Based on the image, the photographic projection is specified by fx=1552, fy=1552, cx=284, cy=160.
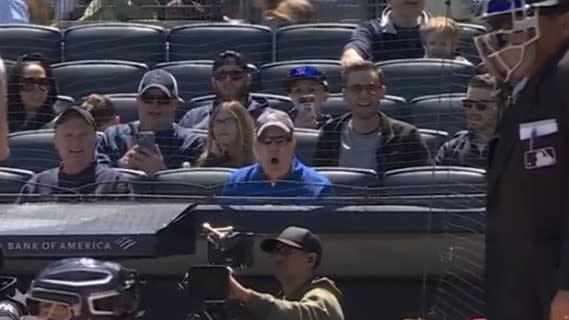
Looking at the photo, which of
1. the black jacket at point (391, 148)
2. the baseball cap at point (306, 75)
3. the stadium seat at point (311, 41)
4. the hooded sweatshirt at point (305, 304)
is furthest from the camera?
the stadium seat at point (311, 41)

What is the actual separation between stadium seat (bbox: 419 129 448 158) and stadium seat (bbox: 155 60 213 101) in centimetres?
145

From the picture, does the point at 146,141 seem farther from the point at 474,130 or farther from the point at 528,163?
the point at 528,163

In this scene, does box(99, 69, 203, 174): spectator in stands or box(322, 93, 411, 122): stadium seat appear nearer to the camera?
box(99, 69, 203, 174): spectator in stands

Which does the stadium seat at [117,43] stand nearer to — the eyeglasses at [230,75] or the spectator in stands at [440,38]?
the eyeglasses at [230,75]

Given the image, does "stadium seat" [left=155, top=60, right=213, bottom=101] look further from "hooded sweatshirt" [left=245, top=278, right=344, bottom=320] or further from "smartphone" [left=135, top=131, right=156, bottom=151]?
"hooded sweatshirt" [left=245, top=278, right=344, bottom=320]

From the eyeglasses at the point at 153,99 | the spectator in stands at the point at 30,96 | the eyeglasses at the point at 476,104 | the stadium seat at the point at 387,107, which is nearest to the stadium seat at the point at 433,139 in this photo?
the eyeglasses at the point at 476,104

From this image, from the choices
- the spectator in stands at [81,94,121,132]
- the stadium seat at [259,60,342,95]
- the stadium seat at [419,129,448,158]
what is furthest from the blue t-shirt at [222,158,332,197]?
the stadium seat at [259,60,342,95]

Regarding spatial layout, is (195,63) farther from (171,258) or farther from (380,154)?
(171,258)

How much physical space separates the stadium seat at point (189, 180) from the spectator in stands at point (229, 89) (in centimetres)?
89

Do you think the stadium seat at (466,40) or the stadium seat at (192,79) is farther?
the stadium seat at (192,79)

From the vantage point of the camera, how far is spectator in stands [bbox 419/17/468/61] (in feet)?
24.6

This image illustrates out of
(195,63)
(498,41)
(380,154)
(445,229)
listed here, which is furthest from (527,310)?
(195,63)

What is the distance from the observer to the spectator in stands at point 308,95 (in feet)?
24.4

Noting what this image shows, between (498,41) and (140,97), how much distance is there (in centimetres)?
367
